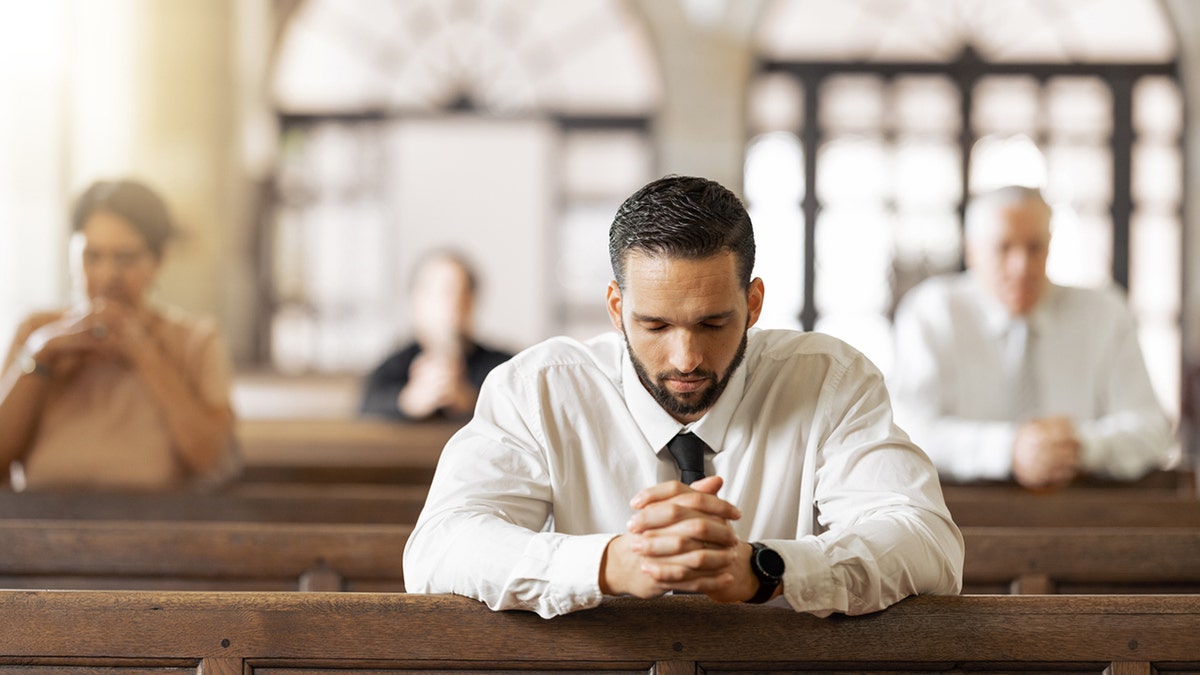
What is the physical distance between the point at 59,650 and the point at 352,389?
7.20 m

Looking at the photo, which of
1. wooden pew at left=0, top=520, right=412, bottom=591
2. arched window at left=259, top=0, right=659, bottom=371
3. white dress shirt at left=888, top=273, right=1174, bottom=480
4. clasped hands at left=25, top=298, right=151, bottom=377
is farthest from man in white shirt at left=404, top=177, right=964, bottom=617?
arched window at left=259, top=0, right=659, bottom=371

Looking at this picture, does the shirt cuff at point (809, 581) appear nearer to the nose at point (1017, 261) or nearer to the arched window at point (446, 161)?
the nose at point (1017, 261)

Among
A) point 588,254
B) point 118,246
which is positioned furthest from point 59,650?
point 588,254

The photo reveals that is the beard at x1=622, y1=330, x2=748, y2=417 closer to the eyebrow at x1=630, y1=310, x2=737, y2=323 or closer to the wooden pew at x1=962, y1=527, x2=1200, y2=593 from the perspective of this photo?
the eyebrow at x1=630, y1=310, x2=737, y2=323

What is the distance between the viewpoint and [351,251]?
956 centimetres

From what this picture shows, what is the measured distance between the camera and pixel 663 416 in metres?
2.04

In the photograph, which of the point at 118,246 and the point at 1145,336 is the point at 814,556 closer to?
the point at 118,246

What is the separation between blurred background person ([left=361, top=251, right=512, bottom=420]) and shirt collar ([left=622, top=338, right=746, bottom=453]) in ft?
10.1

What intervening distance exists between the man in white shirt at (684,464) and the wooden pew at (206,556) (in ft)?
1.99

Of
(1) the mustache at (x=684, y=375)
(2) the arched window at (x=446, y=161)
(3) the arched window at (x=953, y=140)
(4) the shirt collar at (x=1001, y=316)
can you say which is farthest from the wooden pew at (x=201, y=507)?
(3) the arched window at (x=953, y=140)

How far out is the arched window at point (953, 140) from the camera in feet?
30.7

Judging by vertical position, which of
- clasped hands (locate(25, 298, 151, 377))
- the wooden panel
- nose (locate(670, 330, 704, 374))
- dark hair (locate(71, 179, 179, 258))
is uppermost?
dark hair (locate(71, 179, 179, 258))

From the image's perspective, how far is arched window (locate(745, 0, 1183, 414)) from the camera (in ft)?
30.7

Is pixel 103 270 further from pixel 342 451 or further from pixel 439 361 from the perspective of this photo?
pixel 439 361
